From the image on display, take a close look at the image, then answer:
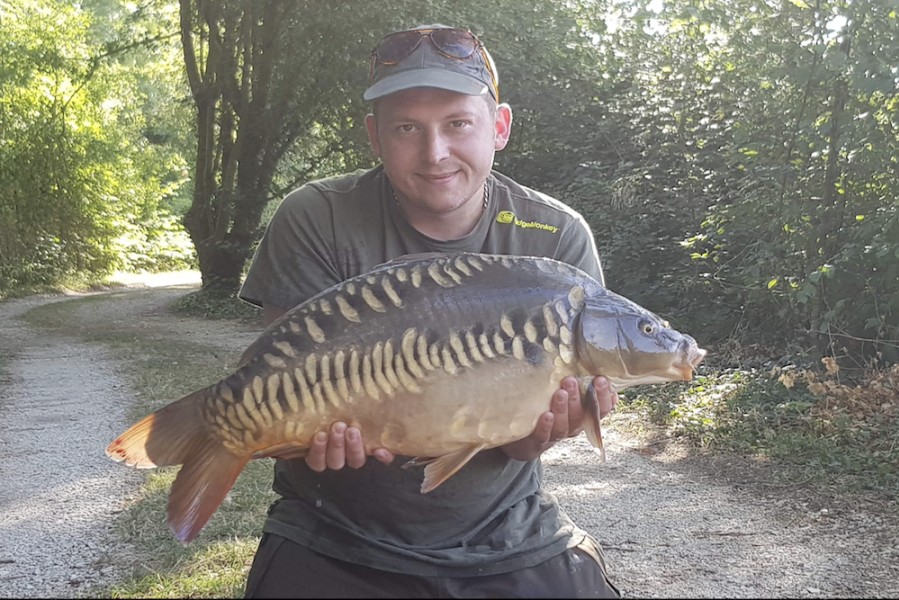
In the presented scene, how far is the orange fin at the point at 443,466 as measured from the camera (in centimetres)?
196

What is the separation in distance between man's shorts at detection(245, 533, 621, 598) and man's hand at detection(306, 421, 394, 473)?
284 mm

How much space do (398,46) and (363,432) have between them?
1.11 metres

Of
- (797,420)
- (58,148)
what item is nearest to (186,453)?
(797,420)

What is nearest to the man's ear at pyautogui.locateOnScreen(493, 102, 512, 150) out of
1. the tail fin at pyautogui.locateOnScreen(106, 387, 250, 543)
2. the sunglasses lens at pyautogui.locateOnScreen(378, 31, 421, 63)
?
the sunglasses lens at pyautogui.locateOnScreen(378, 31, 421, 63)

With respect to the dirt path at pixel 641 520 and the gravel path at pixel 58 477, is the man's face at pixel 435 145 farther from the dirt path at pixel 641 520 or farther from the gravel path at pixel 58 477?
the gravel path at pixel 58 477

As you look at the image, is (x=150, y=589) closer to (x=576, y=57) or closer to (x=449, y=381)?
(x=449, y=381)

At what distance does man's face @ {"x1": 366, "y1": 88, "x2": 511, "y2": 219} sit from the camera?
7.86 feet

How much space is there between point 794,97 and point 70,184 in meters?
19.5

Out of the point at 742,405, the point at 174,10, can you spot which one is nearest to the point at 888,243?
the point at 742,405

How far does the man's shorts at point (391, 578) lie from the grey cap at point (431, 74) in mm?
1210

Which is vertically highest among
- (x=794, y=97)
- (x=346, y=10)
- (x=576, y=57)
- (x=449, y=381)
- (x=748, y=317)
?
(x=346, y=10)

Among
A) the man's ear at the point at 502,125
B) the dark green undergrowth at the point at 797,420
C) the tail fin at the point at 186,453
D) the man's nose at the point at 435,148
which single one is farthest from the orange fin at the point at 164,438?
the dark green undergrowth at the point at 797,420

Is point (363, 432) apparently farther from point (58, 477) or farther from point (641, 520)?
point (58, 477)

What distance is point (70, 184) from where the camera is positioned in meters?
22.1
